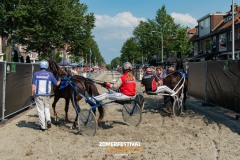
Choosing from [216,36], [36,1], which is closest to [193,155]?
[36,1]

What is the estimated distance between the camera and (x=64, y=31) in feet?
107

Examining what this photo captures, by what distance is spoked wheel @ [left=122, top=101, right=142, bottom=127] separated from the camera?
8.84 metres

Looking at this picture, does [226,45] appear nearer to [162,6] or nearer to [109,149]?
[162,6]

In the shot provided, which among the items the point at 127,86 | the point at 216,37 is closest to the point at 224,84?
the point at 127,86

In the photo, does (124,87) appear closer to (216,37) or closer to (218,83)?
(218,83)

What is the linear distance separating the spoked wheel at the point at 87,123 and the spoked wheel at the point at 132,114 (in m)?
1.23

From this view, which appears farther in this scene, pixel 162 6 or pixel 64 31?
pixel 162 6

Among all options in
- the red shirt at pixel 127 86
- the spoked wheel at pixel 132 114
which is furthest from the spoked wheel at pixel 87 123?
the spoked wheel at pixel 132 114

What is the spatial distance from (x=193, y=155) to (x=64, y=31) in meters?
28.2

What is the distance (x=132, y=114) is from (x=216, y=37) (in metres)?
41.7

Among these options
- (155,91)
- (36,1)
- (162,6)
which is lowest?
(155,91)

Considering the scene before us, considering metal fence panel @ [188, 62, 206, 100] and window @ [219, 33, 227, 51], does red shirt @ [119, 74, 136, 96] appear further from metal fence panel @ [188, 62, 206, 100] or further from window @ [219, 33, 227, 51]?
window @ [219, 33, 227, 51]

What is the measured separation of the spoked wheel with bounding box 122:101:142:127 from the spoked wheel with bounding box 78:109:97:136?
1225 millimetres

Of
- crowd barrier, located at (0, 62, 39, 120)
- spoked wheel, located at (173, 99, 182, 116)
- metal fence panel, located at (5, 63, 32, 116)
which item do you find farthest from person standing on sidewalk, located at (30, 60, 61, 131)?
spoked wheel, located at (173, 99, 182, 116)
